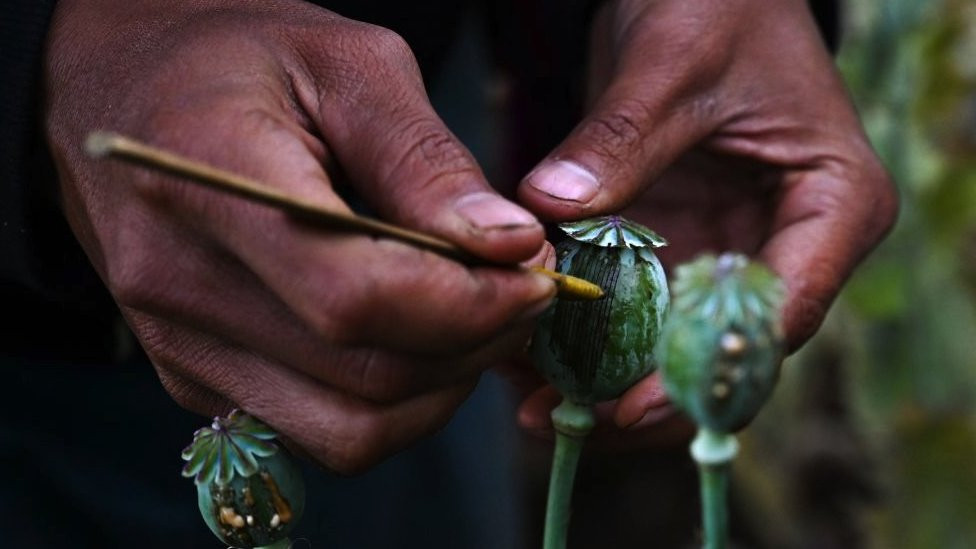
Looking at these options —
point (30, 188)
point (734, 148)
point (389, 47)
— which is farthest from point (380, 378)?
point (734, 148)

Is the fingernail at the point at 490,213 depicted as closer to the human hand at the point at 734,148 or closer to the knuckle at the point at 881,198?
the human hand at the point at 734,148

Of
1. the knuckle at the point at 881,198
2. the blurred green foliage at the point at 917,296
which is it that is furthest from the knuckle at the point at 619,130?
the blurred green foliage at the point at 917,296

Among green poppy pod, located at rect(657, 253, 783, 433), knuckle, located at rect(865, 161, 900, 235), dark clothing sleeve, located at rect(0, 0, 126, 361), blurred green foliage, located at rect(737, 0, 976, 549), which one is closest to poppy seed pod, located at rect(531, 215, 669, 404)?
green poppy pod, located at rect(657, 253, 783, 433)

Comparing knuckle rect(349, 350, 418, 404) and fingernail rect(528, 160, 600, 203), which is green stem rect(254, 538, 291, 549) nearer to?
knuckle rect(349, 350, 418, 404)

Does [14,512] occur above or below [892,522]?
above

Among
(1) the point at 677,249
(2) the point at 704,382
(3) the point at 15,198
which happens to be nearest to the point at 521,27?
(1) the point at 677,249

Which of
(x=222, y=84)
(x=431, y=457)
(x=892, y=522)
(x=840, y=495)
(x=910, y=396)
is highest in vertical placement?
(x=222, y=84)

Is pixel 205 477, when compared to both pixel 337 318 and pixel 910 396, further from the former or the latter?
pixel 910 396
